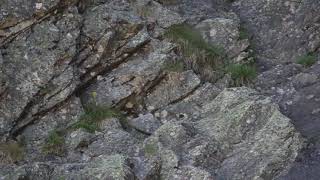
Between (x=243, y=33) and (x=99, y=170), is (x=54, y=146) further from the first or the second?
(x=243, y=33)

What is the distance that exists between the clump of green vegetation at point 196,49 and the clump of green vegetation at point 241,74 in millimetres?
355

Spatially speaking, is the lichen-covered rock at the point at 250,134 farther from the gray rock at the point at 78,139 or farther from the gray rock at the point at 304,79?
the gray rock at the point at 78,139

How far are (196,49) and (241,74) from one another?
44.6 inches

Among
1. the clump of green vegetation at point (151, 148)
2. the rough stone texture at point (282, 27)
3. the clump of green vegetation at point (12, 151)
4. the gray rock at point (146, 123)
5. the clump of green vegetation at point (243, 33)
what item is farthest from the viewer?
the clump of green vegetation at point (243, 33)

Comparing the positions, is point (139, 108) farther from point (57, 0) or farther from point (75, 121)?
point (57, 0)

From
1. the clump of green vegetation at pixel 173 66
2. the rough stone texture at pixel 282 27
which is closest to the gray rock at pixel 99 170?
the clump of green vegetation at pixel 173 66

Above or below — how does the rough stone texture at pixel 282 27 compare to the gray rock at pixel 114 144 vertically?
above

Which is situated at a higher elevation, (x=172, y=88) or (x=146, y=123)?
(x=172, y=88)

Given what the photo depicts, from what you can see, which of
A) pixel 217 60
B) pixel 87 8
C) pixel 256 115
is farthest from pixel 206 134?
pixel 87 8

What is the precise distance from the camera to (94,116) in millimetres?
10117

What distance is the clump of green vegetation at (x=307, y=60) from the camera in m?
10.8

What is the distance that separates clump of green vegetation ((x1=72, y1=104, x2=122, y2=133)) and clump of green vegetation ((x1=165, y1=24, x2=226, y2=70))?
2029 millimetres

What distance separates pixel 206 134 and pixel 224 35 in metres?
3.51

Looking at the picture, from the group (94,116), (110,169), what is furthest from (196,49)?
(110,169)
